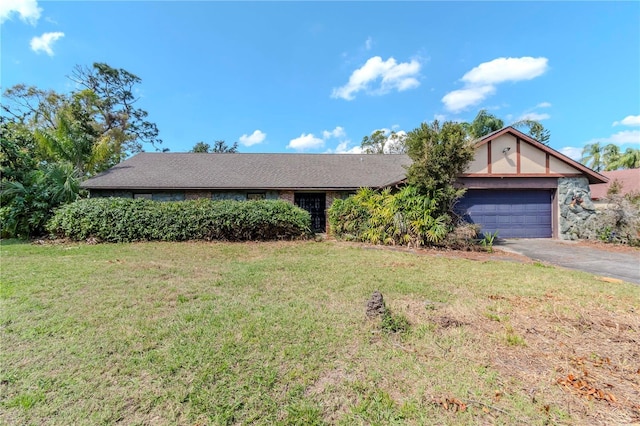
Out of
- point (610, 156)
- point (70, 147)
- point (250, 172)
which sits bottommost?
point (250, 172)

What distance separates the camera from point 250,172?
14.6m

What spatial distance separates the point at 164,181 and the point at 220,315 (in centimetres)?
1124

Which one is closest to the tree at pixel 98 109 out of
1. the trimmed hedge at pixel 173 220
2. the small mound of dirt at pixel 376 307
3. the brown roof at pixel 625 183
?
the trimmed hedge at pixel 173 220

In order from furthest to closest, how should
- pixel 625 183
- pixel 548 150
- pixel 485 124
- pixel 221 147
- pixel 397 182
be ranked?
pixel 221 147 < pixel 625 183 < pixel 485 124 < pixel 548 150 < pixel 397 182

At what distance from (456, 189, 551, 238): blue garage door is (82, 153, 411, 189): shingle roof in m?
3.32

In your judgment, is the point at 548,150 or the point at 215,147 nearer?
the point at 548,150

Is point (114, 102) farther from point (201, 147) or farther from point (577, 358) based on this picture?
point (577, 358)

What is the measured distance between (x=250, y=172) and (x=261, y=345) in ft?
40.9

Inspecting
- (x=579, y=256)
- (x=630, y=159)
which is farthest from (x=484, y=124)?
(x=630, y=159)

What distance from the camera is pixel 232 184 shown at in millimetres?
13094

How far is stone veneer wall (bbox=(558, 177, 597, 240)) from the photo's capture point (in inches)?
449

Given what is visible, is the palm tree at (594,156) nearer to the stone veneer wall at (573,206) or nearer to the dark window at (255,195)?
the stone veneer wall at (573,206)

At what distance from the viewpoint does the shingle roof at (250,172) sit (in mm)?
12945

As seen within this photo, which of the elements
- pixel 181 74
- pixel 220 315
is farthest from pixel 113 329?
pixel 181 74
